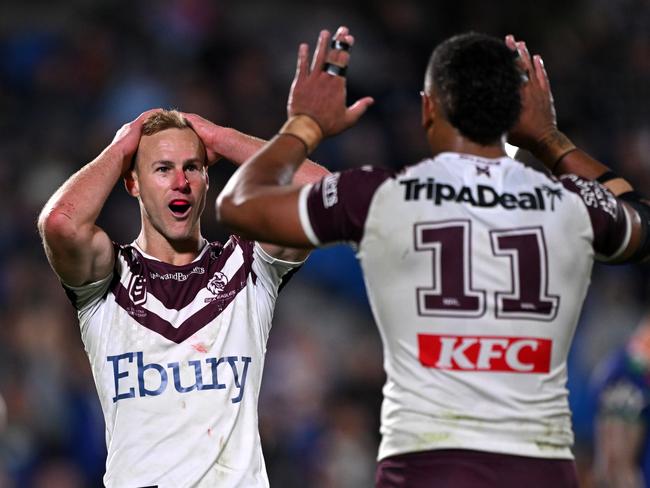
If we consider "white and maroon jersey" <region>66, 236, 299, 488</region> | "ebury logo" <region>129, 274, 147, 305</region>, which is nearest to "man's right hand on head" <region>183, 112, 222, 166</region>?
"white and maroon jersey" <region>66, 236, 299, 488</region>

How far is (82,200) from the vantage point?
4.88 meters

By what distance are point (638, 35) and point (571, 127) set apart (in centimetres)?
143

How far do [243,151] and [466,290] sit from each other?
1867mm

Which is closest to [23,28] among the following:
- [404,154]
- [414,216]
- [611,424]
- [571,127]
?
[404,154]

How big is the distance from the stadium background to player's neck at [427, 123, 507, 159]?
445cm

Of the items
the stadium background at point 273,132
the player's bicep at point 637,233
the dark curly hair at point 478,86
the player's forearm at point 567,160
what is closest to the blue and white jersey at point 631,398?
the stadium background at point 273,132

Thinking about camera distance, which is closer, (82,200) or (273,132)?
(82,200)

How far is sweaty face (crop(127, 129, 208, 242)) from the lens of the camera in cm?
511

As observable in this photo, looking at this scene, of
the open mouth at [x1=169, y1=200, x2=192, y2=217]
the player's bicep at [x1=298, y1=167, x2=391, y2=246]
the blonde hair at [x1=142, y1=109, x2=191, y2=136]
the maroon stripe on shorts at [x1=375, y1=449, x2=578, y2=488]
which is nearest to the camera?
the maroon stripe on shorts at [x1=375, y1=449, x2=578, y2=488]

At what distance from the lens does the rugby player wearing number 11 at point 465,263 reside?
11.6 feet

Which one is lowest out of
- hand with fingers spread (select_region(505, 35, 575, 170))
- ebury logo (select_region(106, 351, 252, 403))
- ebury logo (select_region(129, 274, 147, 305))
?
ebury logo (select_region(106, 351, 252, 403))

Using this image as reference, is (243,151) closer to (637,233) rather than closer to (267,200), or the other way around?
(267,200)

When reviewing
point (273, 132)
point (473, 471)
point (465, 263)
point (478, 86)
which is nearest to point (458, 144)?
point (478, 86)

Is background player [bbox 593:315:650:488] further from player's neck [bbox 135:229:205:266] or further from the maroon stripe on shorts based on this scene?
the maroon stripe on shorts
